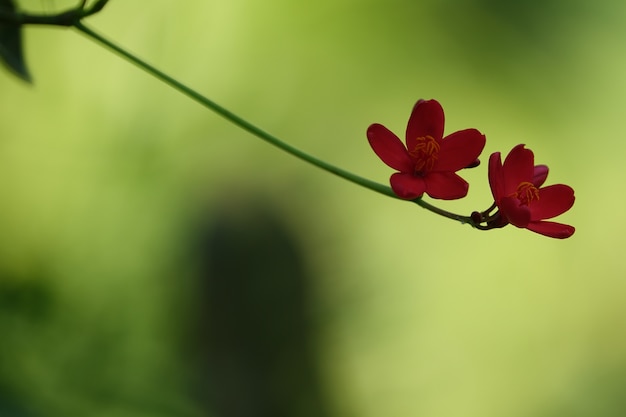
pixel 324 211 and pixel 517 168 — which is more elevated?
pixel 324 211

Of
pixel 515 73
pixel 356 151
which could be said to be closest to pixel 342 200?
pixel 356 151

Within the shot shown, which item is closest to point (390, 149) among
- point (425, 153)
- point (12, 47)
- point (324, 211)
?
point (425, 153)

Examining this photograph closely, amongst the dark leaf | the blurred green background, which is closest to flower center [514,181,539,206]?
the dark leaf

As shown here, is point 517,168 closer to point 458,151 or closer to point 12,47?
point 458,151

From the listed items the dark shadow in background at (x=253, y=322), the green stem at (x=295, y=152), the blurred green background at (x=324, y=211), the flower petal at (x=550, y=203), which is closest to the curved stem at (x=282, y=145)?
the green stem at (x=295, y=152)

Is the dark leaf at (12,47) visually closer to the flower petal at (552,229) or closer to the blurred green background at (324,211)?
the flower petal at (552,229)

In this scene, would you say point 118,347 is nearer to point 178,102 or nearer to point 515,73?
point 178,102
